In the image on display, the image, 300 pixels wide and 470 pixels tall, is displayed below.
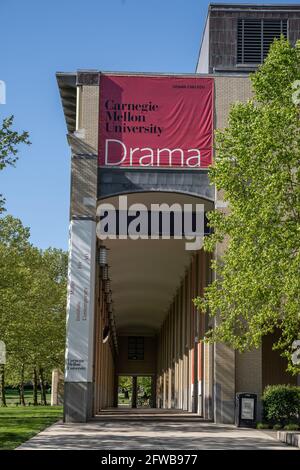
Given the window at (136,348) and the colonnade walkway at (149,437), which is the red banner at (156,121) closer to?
the colonnade walkway at (149,437)

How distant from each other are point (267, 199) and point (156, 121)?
1019 centimetres

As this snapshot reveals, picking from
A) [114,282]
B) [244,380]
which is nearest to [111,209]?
[244,380]

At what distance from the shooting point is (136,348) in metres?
79.4

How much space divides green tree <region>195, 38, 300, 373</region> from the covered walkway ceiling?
7.64 m

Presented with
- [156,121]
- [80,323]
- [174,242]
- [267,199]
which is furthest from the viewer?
[174,242]

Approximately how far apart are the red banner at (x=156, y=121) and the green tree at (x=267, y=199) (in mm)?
6838

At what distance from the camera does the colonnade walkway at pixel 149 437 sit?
18016mm

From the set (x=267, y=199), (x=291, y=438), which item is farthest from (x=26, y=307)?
(x=291, y=438)

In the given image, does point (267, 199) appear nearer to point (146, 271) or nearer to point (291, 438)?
point (291, 438)

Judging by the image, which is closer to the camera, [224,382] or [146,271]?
[224,382]
